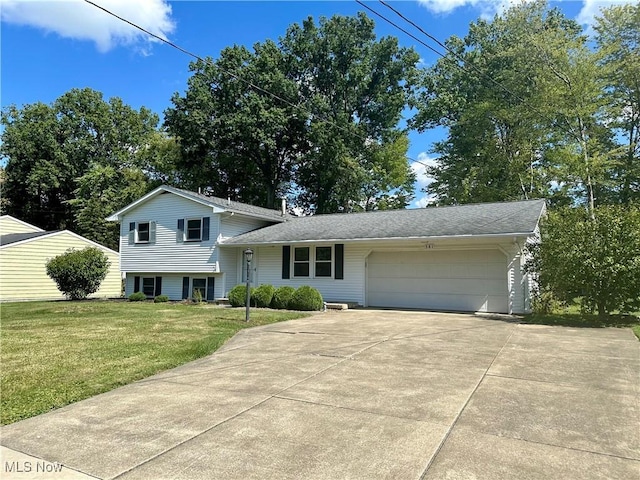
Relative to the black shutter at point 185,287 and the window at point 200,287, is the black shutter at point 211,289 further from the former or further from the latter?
the black shutter at point 185,287

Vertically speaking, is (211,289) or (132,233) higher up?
(132,233)

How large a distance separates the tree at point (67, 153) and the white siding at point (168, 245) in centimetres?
1647

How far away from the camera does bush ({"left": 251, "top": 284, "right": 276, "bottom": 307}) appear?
14695mm

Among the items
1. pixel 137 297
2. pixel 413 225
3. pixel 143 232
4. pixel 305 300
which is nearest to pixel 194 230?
pixel 143 232

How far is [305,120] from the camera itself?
2980 centimetres

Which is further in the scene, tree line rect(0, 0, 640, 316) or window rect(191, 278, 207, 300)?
tree line rect(0, 0, 640, 316)

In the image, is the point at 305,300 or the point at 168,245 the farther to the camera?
the point at 168,245

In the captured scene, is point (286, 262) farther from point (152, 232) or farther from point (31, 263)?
point (31, 263)

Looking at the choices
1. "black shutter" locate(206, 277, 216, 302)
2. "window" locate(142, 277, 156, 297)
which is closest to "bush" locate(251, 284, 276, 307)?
"black shutter" locate(206, 277, 216, 302)

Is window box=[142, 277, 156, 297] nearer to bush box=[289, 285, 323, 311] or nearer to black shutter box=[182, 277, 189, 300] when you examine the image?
black shutter box=[182, 277, 189, 300]

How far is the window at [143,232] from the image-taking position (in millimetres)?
19328

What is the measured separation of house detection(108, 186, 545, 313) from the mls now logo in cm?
1165

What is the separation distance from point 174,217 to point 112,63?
23.5 feet

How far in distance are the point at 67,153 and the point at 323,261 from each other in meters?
32.8
